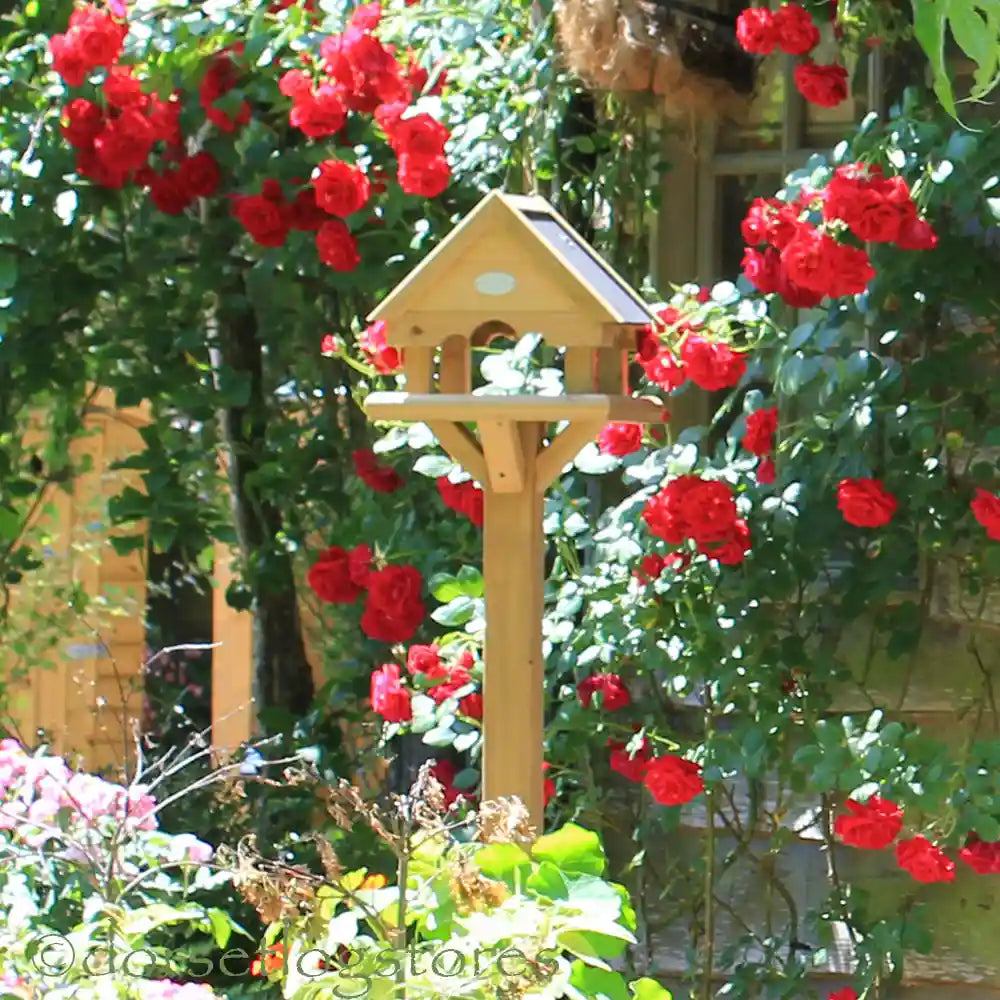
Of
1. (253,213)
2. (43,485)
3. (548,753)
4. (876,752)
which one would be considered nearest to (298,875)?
(876,752)

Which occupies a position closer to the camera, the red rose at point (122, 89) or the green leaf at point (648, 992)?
the green leaf at point (648, 992)

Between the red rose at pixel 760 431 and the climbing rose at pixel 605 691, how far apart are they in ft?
1.65

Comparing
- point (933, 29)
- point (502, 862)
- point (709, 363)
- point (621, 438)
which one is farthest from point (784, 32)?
point (933, 29)

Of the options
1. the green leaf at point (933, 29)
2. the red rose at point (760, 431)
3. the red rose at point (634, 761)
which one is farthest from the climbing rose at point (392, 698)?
the green leaf at point (933, 29)

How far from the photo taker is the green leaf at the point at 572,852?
172 centimetres

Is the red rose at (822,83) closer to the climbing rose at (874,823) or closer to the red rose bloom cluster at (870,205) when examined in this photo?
the red rose bloom cluster at (870,205)

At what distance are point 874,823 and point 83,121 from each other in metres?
2.09

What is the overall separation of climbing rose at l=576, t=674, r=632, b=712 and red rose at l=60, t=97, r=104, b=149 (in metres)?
1.52

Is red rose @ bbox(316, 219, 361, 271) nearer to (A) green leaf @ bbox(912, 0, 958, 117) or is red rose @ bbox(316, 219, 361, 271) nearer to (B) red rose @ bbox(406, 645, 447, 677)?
(B) red rose @ bbox(406, 645, 447, 677)

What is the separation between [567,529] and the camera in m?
2.90

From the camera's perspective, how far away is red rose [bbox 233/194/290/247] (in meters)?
3.34

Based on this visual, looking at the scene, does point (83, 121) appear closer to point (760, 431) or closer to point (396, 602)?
point (396, 602)

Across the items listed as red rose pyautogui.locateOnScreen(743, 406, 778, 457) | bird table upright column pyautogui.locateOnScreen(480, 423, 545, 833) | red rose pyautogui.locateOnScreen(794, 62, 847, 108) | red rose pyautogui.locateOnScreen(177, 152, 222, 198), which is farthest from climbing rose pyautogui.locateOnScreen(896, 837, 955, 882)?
red rose pyautogui.locateOnScreen(177, 152, 222, 198)

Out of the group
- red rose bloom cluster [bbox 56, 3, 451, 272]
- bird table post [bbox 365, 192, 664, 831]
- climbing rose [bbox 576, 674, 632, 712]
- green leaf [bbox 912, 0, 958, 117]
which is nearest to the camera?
green leaf [bbox 912, 0, 958, 117]
